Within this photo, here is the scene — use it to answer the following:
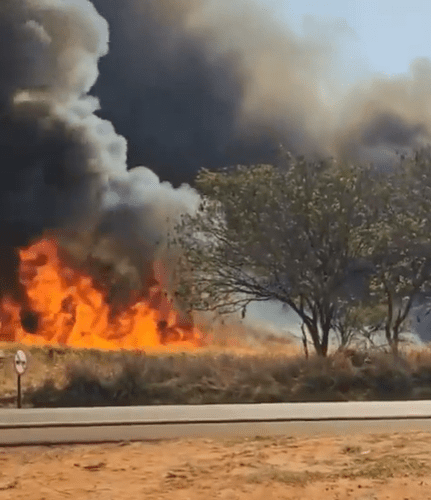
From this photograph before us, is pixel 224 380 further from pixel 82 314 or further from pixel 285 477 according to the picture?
pixel 285 477

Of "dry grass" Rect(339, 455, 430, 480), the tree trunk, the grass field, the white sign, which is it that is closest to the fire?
the grass field

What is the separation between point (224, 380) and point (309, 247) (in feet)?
15.4

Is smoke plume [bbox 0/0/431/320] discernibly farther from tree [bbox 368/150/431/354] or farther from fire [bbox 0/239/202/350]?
tree [bbox 368/150/431/354]

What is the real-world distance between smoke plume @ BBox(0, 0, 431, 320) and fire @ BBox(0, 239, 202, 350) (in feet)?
1.30

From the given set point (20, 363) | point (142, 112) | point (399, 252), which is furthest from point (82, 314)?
point (399, 252)

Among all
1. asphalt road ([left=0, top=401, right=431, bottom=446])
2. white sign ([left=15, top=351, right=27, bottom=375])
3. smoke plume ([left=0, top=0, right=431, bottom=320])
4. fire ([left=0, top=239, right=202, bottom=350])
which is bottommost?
asphalt road ([left=0, top=401, right=431, bottom=446])

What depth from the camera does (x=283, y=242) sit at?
1841 cm

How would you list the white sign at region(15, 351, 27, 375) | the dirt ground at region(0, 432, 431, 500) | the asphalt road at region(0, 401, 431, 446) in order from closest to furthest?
the dirt ground at region(0, 432, 431, 500)
the asphalt road at region(0, 401, 431, 446)
the white sign at region(15, 351, 27, 375)

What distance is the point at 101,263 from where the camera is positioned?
1895 cm

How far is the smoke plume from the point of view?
18969mm

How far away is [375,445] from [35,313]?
11.5 m

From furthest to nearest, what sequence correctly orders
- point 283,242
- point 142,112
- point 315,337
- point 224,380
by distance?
point 142,112 → point 315,337 → point 283,242 → point 224,380

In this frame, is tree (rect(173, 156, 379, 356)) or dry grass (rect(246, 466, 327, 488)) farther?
tree (rect(173, 156, 379, 356))

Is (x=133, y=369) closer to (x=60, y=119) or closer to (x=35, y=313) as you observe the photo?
(x=35, y=313)
